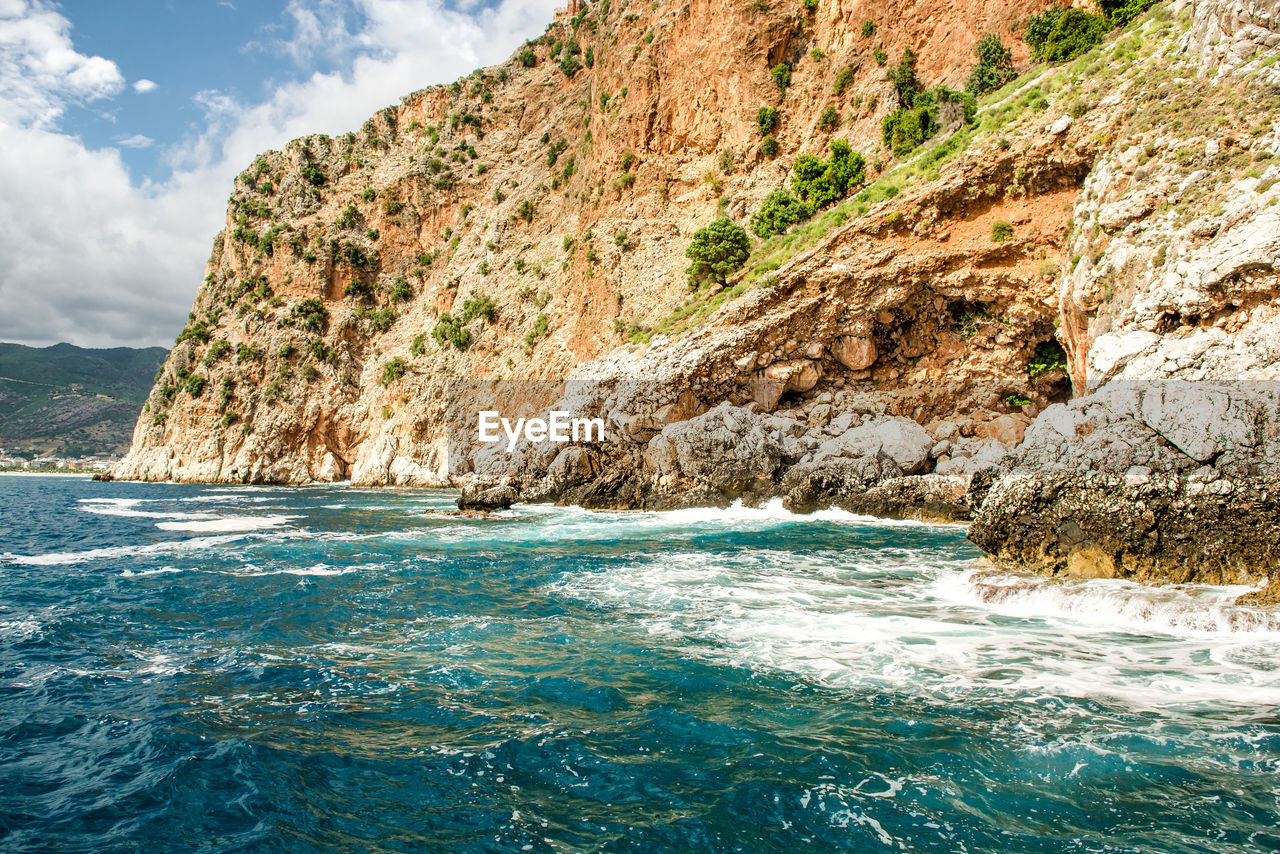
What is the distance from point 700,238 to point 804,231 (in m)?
6.11

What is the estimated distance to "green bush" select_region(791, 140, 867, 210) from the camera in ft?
103

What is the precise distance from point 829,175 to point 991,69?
829 centimetres

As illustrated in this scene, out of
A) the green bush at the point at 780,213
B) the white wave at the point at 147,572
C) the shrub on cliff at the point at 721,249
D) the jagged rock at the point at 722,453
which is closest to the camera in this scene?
the white wave at the point at 147,572

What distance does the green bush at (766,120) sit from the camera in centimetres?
3759

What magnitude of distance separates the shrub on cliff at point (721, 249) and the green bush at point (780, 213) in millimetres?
1202

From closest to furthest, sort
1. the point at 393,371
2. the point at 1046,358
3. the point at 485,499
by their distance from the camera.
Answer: the point at 1046,358 → the point at 485,499 → the point at 393,371

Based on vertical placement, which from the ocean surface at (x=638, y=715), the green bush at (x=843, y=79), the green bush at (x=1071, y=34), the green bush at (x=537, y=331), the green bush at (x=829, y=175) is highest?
the green bush at (x=843, y=79)

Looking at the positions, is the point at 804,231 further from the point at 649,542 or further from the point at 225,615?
the point at 225,615

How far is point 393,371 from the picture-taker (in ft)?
169

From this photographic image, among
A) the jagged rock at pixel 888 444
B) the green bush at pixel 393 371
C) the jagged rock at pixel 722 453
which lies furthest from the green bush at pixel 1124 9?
the green bush at pixel 393 371

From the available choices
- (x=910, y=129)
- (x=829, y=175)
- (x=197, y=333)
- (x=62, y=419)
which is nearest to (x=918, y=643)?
(x=910, y=129)

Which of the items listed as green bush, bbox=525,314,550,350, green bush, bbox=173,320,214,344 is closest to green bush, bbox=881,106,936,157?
Answer: green bush, bbox=525,314,550,350

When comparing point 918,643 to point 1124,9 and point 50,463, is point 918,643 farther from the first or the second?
point 50,463

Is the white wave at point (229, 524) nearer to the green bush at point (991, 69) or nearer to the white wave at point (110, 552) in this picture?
the white wave at point (110, 552)
